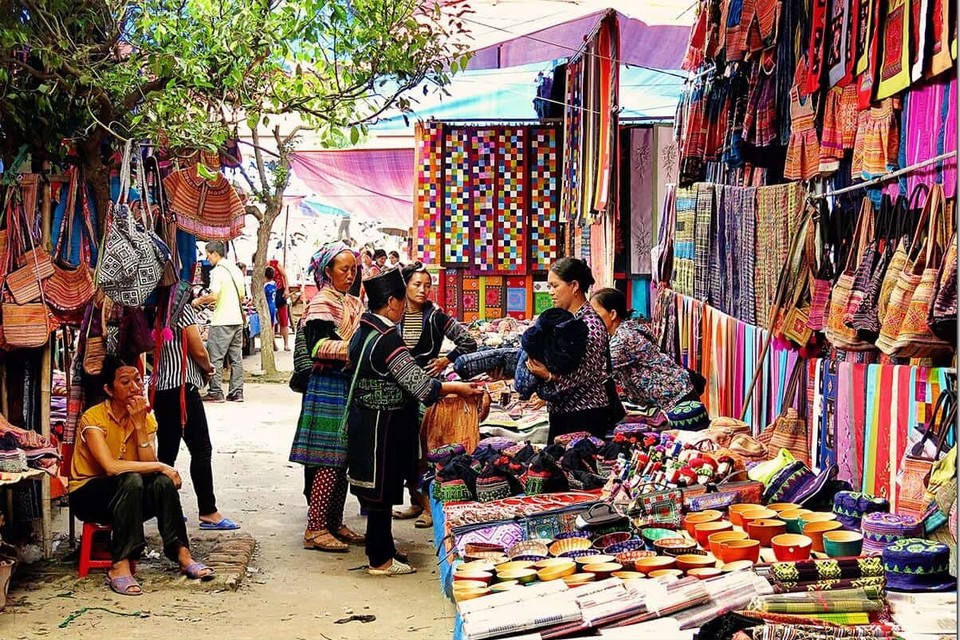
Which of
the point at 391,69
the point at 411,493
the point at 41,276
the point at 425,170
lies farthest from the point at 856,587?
the point at 425,170

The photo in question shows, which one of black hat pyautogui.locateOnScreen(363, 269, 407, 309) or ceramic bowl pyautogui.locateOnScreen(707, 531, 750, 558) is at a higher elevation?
black hat pyautogui.locateOnScreen(363, 269, 407, 309)

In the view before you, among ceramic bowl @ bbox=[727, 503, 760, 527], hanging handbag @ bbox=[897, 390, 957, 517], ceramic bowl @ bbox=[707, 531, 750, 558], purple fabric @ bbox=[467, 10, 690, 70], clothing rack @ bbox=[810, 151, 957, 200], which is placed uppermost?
purple fabric @ bbox=[467, 10, 690, 70]

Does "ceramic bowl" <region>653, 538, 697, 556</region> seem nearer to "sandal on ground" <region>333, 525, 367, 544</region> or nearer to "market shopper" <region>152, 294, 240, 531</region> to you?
"sandal on ground" <region>333, 525, 367, 544</region>

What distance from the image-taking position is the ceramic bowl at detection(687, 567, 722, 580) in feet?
10.2

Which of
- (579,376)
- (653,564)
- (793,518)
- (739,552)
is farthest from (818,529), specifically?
(579,376)

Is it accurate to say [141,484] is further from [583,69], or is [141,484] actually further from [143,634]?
[583,69]

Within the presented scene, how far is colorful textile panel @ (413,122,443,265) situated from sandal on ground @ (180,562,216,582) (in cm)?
632

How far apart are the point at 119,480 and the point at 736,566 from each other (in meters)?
3.45

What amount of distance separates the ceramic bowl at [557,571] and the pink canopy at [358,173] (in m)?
12.3

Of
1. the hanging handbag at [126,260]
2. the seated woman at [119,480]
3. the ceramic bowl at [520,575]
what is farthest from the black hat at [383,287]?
the ceramic bowl at [520,575]

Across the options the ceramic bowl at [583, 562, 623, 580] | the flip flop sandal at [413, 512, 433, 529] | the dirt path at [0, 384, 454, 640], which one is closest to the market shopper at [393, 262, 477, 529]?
the flip flop sandal at [413, 512, 433, 529]

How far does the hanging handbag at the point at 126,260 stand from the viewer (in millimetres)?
5527

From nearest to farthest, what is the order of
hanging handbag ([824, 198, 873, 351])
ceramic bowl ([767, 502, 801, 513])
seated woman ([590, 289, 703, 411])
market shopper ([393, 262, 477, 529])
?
ceramic bowl ([767, 502, 801, 513]), hanging handbag ([824, 198, 873, 351]), seated woman ([590, 289, 703, 411]), market shopper ([393, 262, 477, 529])

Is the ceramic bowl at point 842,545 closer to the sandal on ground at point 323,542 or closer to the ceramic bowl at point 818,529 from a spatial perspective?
the ceramic bowl at point 818,529
